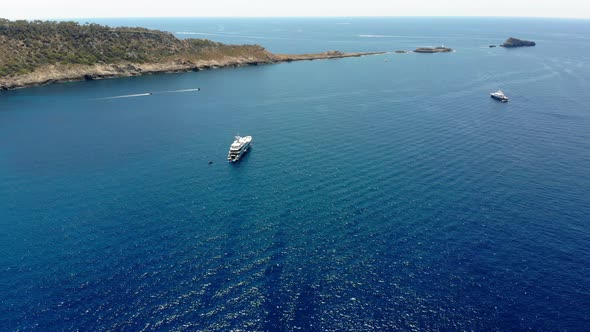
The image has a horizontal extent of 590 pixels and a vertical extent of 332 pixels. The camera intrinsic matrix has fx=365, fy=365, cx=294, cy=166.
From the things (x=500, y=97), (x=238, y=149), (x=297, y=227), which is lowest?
(x=297, y=227)

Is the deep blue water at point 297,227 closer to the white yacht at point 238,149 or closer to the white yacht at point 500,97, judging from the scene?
the white yacht at point 238,149

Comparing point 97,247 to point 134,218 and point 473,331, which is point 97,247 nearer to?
point 134,218

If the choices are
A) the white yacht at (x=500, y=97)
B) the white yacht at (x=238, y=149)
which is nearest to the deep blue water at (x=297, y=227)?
the white yacht at (x=238, y=149)

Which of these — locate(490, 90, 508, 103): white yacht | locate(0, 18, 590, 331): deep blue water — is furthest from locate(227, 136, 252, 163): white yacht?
locate(490, 90, 508, 103): white yacht

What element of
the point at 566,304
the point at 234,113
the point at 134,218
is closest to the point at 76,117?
the point at 234,113

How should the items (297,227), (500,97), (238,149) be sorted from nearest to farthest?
(297,227) < (238,149) < (500,97)

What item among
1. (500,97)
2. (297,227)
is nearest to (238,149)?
(297,227)

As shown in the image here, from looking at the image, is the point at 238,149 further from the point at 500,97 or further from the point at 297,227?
the point at 500,97
